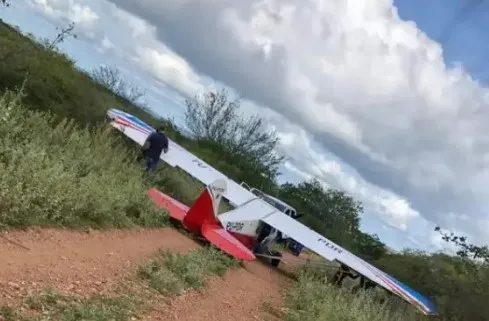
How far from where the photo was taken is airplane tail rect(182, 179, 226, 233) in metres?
14.0

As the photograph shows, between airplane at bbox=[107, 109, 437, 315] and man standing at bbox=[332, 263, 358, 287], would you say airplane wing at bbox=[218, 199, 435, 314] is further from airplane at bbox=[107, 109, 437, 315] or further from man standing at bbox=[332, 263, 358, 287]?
man standing at bbox=[332, 263, 358, 287]

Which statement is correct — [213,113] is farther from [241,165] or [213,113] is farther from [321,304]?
[321,304]

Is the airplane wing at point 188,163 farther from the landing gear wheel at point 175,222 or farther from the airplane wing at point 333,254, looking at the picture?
the landing gear wheel at point 175,222

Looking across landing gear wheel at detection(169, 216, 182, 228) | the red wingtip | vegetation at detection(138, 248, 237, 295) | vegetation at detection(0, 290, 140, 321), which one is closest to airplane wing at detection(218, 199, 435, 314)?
the red wingtip

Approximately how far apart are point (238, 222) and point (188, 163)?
3490 mm

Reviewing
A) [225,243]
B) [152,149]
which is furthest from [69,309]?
[152,149]

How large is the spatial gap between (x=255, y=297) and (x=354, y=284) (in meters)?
8.01

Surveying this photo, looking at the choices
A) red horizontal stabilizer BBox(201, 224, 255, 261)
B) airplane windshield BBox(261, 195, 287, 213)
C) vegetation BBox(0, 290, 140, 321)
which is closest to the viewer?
vegetation BBox(0, 290, 140, 321)

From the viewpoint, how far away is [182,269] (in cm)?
993

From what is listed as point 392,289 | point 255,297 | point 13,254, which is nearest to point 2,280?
point 13,254

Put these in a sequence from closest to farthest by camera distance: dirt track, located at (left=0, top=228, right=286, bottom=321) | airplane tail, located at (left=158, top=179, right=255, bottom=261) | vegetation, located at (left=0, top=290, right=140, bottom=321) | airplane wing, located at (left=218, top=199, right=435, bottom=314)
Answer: vegetation, located at (left=0, top=290, right=140, bottom=321) < dirt track, located at (left=0, top=228, right=286, bottom=321) < airplane tail, located at (left=158, top=179, right=255, bottom=261) < airplane wing, located at (left=218, top=199, right=435, bottom=314)

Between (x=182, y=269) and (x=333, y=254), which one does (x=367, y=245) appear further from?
(x=182, y=269)

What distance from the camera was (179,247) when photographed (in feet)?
40.4

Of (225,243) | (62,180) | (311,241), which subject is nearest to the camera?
(62,180)
